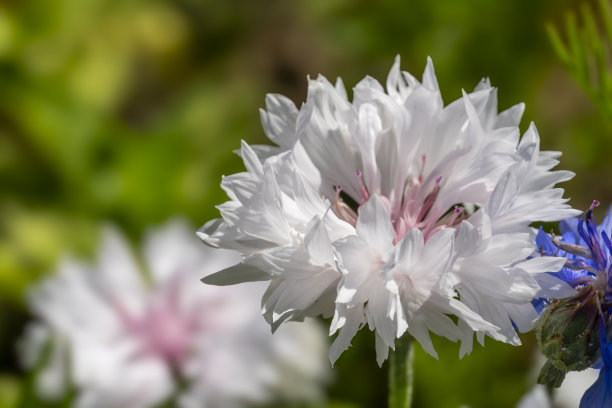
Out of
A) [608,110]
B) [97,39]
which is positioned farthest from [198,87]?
[608,110]

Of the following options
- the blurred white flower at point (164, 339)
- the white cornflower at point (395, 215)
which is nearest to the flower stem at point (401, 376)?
the white cornflower at point (395, 215)

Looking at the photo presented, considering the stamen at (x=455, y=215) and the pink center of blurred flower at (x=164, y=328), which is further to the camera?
the pink center of blurred flower at (x=164, y=328)

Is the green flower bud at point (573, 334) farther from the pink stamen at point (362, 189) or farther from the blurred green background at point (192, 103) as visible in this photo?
the blurred green background at point (192, 103)

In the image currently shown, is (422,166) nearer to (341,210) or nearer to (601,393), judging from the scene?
(341,210)

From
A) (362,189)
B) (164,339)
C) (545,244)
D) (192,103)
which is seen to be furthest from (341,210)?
(192,103)

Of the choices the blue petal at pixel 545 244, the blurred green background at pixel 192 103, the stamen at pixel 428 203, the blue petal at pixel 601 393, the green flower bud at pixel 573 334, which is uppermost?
the blurred green background at pixel 192 103

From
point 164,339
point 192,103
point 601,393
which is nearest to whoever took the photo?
point 601,393
